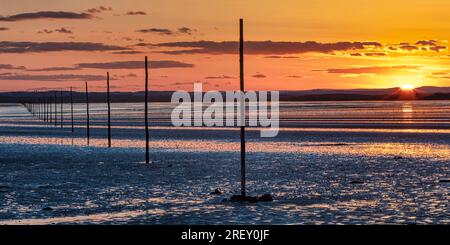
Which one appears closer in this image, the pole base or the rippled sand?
the rippled sand

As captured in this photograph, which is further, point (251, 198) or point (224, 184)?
point (224, 184)

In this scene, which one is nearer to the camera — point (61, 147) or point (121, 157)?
point (121, 157)

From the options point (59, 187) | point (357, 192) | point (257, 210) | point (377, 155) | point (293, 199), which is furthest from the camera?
point (377, 155)

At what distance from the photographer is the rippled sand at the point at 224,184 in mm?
22031

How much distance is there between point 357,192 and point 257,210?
248 inches

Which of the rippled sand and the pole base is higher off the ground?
the pole base

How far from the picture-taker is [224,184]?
3144 centimetres

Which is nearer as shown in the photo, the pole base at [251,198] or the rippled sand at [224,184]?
the rippled sand at [224,184]

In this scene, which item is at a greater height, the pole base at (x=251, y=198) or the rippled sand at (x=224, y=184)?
the pole base at (x=251, y=198)

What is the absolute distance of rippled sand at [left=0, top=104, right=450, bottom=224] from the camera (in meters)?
22.0

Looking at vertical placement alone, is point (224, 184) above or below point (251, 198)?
below
